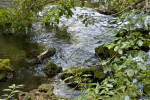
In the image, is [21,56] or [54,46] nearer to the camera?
[21,56]

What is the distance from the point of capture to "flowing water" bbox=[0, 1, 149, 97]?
4895 mm

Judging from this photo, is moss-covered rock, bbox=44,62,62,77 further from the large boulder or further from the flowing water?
the large boulder

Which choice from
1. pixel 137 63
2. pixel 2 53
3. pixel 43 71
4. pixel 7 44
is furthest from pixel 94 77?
pixel 7 44

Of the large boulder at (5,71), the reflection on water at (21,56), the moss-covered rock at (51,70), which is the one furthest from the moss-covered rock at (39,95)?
the large boulder at (5,71)

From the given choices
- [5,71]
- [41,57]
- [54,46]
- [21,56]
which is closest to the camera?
[5,71]

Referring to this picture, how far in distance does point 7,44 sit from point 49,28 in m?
3.16

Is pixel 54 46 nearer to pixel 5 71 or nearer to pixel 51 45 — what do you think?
pixel 51 45

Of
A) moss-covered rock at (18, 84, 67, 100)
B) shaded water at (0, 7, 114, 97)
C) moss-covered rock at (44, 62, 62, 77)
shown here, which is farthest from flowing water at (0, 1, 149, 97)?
moss-covered rock at (18, 84, 67, 100)

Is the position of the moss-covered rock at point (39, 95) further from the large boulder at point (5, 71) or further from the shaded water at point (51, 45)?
the large boulder at point (5, 71)

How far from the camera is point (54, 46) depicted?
7535 millimetres

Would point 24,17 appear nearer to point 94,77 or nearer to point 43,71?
point 43,71

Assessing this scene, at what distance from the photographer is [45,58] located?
625cm

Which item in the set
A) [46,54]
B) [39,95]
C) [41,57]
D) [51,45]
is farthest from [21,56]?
[39,95]

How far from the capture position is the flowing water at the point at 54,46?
16.1ft
